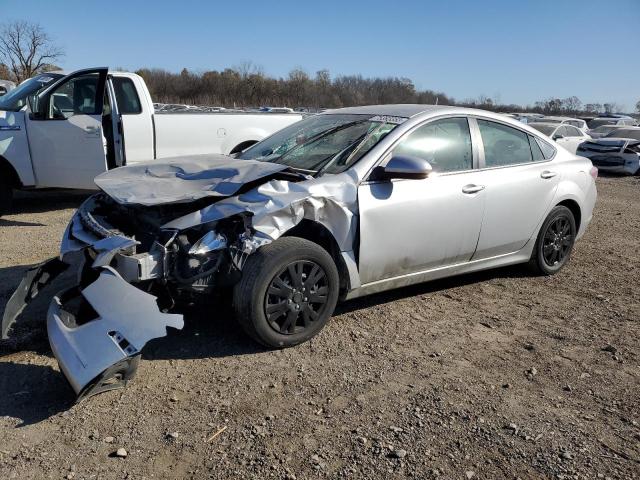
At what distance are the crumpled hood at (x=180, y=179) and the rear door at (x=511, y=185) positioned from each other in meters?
1.93

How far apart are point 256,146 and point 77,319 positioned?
A: 2.45 metres

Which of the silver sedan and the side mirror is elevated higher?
the side mirror

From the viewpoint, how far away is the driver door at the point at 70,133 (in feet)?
25.2

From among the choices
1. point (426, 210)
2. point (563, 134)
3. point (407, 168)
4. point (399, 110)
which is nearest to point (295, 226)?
point (407, 168)

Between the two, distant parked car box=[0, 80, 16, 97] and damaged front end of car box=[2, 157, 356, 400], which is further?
distant parked car box=[0, 80, 16, 97]

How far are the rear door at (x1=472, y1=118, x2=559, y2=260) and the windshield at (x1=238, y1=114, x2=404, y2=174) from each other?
0.98 meters

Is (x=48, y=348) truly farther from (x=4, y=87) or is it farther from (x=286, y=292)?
(x=4, y=87)

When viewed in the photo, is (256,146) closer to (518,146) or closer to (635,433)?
(518,146)

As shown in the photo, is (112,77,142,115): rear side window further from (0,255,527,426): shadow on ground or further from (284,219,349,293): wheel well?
(284,219,349,293): wheel well

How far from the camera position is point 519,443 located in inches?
115

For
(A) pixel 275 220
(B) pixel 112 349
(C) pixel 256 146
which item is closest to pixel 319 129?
(C) pixel 256 146

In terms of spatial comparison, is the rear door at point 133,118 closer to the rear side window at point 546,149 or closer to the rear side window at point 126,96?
the rear side window at point 126,96

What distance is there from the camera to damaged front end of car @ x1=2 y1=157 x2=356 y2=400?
313 cm

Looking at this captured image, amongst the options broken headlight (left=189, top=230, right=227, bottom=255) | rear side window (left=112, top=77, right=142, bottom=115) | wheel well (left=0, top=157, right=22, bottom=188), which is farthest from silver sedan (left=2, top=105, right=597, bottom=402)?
wheel well (left=0, top=157, right=22, bottom=188)
